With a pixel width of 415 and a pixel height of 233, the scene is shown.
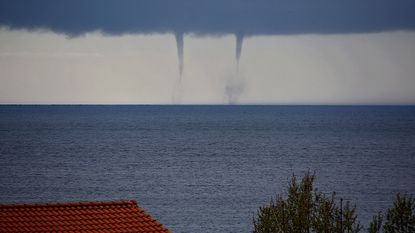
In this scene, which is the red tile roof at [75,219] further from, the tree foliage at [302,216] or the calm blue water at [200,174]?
the calm blue water at [200,174]

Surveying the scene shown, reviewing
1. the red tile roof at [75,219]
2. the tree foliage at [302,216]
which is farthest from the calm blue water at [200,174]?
the red tile roof at [75,219]

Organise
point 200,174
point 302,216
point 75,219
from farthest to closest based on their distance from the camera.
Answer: point 200,174
point 302,216
point 75,219

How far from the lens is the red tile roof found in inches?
961

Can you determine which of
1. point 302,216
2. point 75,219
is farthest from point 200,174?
point 75,219

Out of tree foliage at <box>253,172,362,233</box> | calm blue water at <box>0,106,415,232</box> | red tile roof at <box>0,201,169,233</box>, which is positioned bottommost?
calm blue water at <box>0,106,415,232</box>

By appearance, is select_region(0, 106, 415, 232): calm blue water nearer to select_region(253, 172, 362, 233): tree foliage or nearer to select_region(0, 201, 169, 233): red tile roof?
select_region(253, 172, 362, 233): tree foliage

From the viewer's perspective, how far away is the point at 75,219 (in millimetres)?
25109

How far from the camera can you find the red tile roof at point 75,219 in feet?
80.1

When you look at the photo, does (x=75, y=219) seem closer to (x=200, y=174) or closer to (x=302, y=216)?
(x=302, y=216)

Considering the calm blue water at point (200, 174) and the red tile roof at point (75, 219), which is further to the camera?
the calm blue water at point (200, 174)

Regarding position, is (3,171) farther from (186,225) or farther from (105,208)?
(105,208)

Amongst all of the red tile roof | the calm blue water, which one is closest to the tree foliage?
the red tile roof

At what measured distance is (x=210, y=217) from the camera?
77.2 m

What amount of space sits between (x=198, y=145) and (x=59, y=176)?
78.0m
